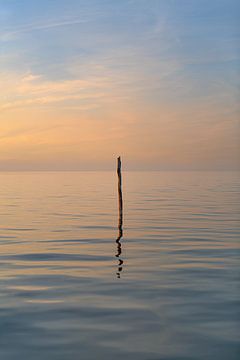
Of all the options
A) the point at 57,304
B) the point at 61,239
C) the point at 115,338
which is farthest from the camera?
the point at 61,239

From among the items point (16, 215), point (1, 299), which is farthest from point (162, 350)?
point (16, 215)

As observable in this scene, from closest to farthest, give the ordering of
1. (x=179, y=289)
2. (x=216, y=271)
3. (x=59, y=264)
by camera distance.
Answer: (x=179, y=289), (x=216, y=271), (x=59, y=264)

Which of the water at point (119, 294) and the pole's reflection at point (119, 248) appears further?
the pole's reflection at point (119, 248)

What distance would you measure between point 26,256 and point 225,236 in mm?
11833

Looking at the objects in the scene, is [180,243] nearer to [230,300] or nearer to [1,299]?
[230,300]

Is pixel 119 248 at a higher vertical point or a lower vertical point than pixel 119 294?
higher

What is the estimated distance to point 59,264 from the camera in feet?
57.0

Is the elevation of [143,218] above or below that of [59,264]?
above

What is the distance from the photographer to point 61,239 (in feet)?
79.4

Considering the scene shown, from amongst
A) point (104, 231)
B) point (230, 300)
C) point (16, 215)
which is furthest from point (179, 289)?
point (16, 215)

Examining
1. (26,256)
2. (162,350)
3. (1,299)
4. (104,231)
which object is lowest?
(162,350)

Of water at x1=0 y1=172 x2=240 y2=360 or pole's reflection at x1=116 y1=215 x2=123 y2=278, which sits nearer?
water at x1=0 y1=172 x2=240 y2=360

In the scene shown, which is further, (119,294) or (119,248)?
(119,248)

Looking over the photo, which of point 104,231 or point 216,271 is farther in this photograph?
point 104,231
